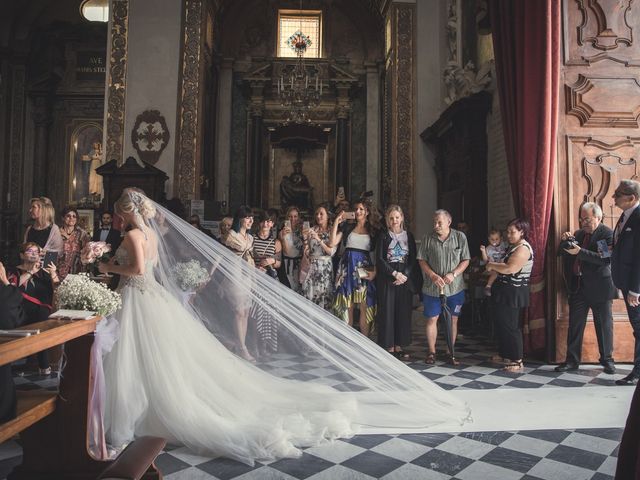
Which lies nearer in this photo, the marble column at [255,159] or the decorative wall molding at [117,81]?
the decorative wall molding at [117,81]

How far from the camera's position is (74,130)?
15.1m

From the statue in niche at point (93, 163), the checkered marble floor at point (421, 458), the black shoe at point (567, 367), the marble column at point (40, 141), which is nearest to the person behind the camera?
the checkered marble floor at point (421, 458)

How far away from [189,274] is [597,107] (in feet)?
15.3

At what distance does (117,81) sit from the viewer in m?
10.3

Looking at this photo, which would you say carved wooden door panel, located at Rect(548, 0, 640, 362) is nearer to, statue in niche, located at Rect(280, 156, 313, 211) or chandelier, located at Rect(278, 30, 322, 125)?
chandelier, located at Rect(278, 30, 322, 125)

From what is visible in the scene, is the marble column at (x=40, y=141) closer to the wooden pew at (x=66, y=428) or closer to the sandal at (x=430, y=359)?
the sandal at (x=430, y=359)

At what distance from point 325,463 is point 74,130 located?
15.1 meters

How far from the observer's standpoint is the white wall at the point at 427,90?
10.4 meters

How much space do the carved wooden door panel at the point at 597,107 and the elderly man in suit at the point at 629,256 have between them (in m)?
0.87

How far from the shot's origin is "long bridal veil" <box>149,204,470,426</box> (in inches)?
130

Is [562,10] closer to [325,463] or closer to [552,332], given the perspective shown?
[552,332]

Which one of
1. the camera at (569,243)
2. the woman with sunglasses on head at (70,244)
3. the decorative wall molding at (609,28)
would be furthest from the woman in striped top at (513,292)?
the woman with sunglasses on head at (70,244)

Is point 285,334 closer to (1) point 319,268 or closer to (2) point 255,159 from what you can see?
(1) point 319,268

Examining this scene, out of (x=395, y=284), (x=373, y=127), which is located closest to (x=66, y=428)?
(x=395, y=284)
